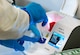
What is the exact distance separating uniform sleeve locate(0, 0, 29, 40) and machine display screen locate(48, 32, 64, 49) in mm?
192

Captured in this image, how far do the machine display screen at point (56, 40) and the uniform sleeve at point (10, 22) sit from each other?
0.63 feet

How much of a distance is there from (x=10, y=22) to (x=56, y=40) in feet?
0.85

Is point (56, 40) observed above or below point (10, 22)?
below

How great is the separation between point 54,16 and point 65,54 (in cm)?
31

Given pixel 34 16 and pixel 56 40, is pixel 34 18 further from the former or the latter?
pixel 56 40

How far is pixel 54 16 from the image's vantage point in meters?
0.88

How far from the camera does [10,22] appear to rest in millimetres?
552

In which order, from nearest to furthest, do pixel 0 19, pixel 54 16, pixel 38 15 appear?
1. pixel 0 19
2. pixel 38 15
3. pixel 54 16

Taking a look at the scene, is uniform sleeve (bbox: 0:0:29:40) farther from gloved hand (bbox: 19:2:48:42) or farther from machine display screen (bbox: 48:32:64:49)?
machine display screen (bbox: 48:32:64:49)

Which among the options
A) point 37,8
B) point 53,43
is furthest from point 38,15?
point 53,43

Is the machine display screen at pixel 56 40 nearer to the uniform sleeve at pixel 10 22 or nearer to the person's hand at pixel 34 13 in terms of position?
the person's hand at pixel 34 13

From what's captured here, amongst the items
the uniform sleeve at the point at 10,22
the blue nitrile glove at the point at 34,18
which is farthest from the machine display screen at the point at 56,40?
the uniform sleeve at the point at 10,22

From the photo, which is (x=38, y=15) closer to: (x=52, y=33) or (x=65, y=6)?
(x=52, y=33)

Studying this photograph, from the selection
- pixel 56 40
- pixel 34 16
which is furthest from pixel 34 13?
pixel 56 40
